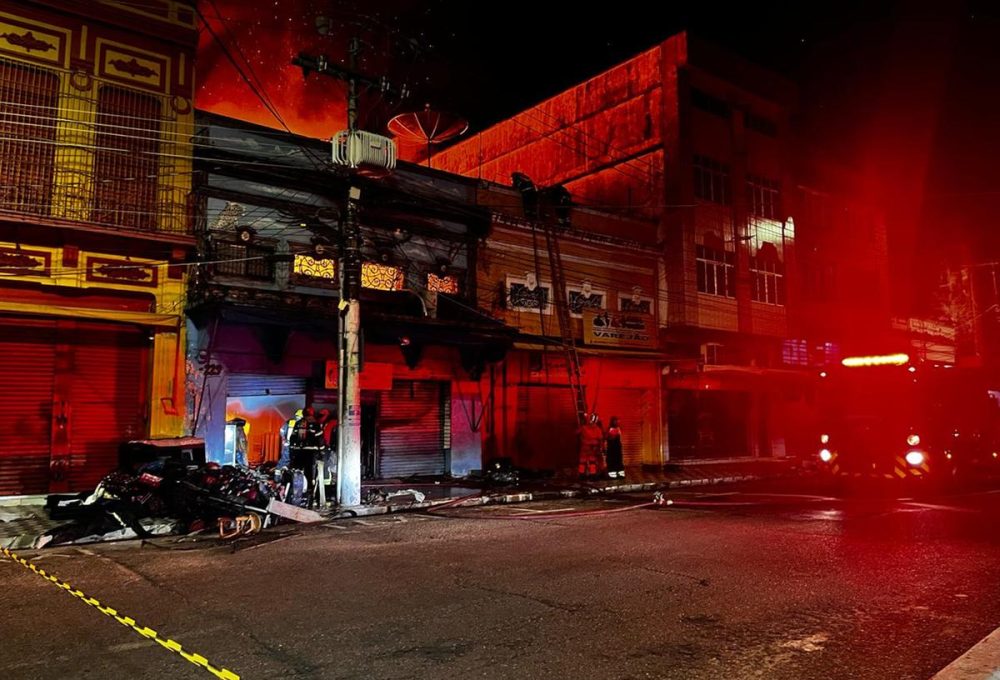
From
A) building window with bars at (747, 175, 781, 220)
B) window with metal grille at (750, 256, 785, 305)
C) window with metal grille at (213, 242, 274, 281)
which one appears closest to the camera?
window with metal grille at (213, 242, 274, 281)

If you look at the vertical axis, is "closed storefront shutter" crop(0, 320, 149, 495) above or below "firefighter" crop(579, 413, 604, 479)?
above

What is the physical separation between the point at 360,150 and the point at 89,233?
609 centimetres

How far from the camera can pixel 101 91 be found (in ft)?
47.3

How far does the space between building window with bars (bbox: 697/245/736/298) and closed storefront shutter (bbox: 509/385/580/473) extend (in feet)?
27.1

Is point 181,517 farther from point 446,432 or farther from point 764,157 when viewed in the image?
point 764,157

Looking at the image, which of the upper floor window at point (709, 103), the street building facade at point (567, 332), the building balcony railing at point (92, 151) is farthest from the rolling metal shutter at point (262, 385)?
the upper floor window at point (709, 103)

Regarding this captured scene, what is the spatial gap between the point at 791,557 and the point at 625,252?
17.2 metres

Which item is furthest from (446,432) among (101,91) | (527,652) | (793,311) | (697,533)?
(793,311)

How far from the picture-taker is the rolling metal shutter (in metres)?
16.2

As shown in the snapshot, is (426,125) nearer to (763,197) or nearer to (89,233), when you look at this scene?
(89,233)

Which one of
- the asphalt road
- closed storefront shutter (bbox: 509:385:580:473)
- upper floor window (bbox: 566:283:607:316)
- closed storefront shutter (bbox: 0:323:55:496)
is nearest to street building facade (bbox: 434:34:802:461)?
upper floor window (bbox: 566:283:607:316)

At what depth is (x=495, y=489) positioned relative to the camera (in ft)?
51.0

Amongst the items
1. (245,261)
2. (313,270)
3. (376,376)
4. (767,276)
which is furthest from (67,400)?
(767,276)

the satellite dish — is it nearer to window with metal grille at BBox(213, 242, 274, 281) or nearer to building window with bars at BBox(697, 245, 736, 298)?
window with metal grille at BBox(213, 242, 274, 281)
